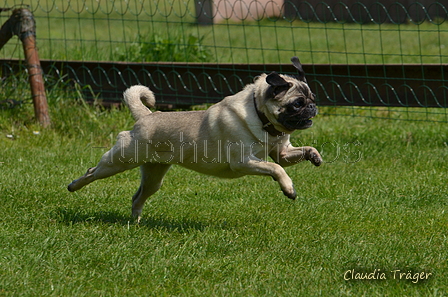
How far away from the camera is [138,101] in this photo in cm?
469

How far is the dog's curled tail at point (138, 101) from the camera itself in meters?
4.64

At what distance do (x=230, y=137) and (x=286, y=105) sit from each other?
1.44 ft

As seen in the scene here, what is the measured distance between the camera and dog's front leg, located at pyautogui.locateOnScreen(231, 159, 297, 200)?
395 centimetres

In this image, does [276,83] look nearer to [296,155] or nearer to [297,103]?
[297,103]

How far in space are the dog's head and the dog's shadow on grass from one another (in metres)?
0.94

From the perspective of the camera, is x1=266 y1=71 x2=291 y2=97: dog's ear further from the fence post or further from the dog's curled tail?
the fence post

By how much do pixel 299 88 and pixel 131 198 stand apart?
1807 mm

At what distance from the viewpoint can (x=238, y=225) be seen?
4473mm

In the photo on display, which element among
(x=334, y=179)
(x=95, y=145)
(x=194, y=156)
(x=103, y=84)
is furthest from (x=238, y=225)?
(x=103, y=84)

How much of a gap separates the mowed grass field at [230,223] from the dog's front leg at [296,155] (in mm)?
457

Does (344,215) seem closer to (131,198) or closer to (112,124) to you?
(131,198)

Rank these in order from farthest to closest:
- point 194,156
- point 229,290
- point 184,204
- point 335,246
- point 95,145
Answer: point 95,145 < point 184,204 < point 194,156 < point 335,246 < point 229,290

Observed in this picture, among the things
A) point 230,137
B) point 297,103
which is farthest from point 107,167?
point 297,103

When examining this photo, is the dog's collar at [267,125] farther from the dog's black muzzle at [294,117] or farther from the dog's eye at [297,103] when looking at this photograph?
the dog's eye at [297,103]
